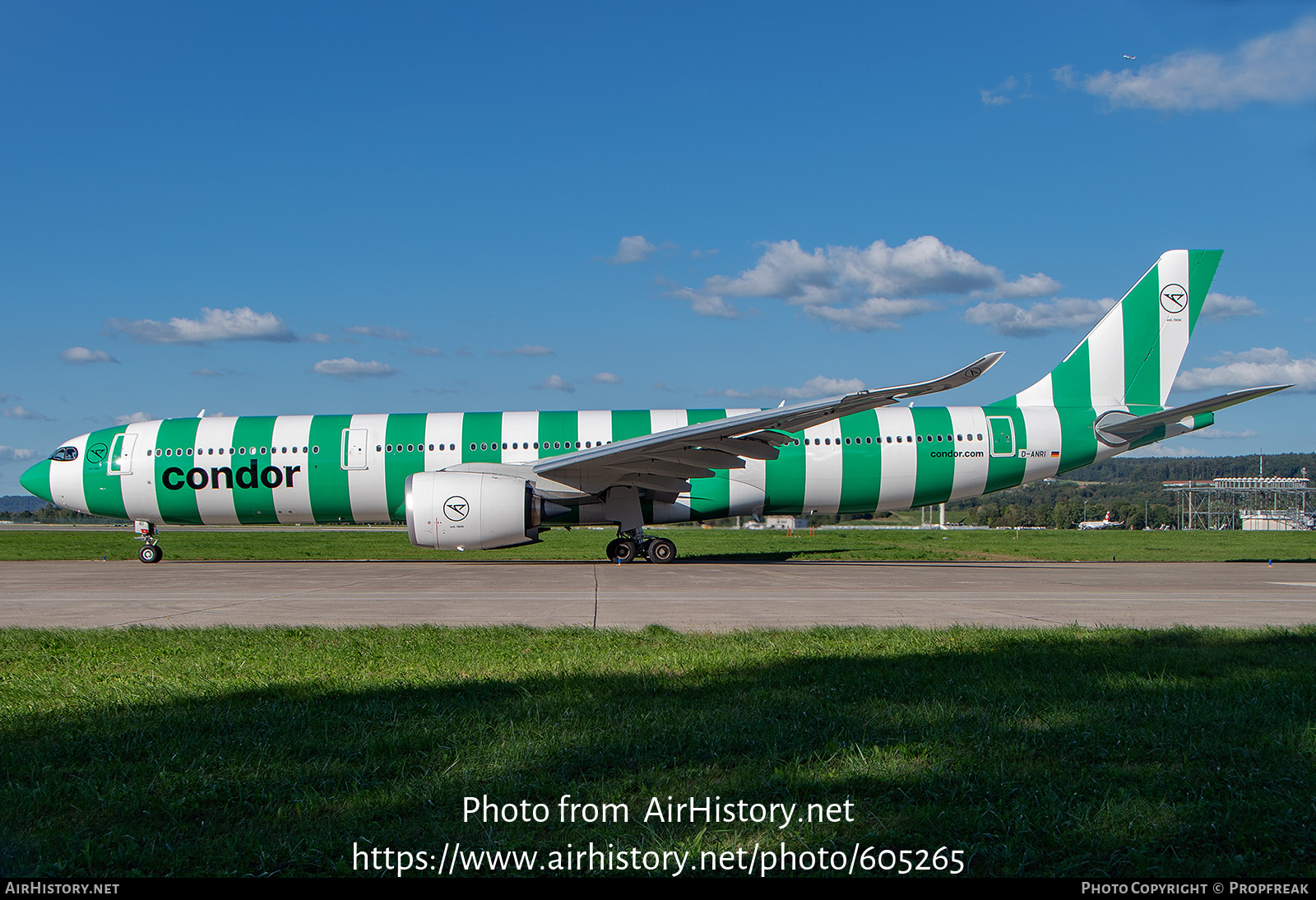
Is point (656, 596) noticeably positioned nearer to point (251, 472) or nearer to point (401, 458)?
point (401, 458)

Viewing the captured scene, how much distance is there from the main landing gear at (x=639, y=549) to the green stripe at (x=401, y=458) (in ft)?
15.3

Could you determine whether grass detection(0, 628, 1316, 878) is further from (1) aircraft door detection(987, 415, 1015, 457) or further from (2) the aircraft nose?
(2) the aircraft nose

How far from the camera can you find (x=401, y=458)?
19.4 meters

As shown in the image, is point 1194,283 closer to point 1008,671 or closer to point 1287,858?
point 1008,671

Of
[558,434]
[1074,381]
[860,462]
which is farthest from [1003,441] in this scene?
[558,434]

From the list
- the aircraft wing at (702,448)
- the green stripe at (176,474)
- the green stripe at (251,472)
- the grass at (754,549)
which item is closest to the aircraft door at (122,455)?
the green stripe at (176,474)

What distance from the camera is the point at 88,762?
386 centimetres

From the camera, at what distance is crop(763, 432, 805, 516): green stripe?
19375mm

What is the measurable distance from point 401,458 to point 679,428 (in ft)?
20.5

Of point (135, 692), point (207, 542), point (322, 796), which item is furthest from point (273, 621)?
point (207, 542)

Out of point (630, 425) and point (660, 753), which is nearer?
point (660, 753)

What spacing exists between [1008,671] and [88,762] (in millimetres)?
5181

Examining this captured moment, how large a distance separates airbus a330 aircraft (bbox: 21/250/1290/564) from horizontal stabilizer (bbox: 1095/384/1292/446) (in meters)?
0.05

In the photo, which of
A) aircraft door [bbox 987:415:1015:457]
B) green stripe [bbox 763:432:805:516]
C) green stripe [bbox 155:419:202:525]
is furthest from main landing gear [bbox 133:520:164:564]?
aircraft door [bbox 987:415:1015:457]
